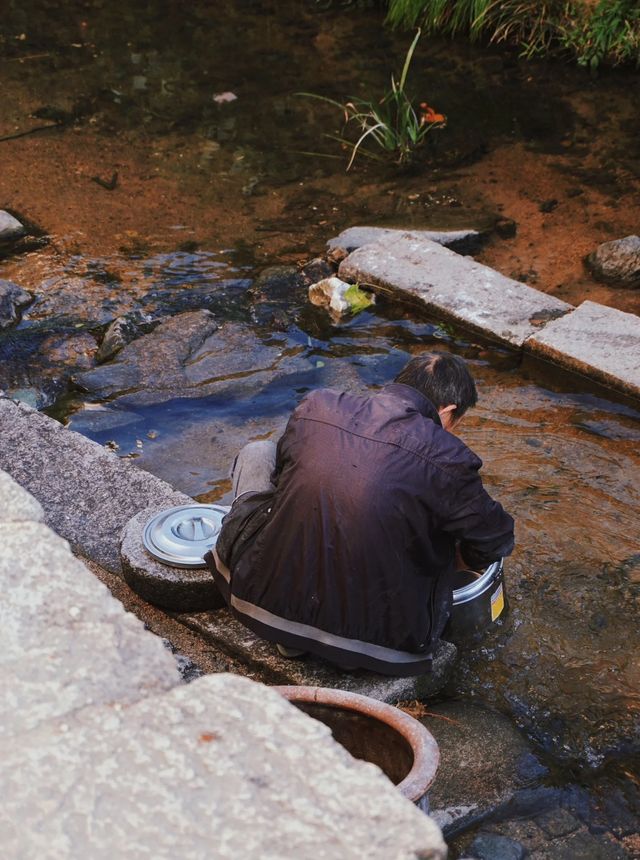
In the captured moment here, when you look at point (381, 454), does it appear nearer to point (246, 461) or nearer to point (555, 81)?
point (246, 461)

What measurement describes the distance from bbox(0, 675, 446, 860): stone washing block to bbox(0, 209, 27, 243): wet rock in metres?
5.96

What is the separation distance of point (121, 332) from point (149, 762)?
4.58 metres

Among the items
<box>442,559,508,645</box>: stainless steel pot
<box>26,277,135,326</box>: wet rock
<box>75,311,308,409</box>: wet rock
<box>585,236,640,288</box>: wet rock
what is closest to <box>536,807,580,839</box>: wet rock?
<box>442,559,508,645</box>: stainless steel pot

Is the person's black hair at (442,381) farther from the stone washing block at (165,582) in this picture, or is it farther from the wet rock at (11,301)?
the wet rock at (11,301)

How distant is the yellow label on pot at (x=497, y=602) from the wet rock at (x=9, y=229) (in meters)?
4.85

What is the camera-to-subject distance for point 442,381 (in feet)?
10.9

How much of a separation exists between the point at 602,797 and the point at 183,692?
192 centimetres

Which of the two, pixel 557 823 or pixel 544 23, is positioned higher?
pixel 544 23

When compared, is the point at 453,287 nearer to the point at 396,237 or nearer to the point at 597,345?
the point at 396,237

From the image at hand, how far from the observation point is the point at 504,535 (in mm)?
3314

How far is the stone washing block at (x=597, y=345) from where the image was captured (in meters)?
5.54

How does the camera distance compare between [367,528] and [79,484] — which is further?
[79,484]

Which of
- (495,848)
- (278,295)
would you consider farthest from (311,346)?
(495,848)

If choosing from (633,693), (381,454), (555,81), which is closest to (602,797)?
(633,693)
